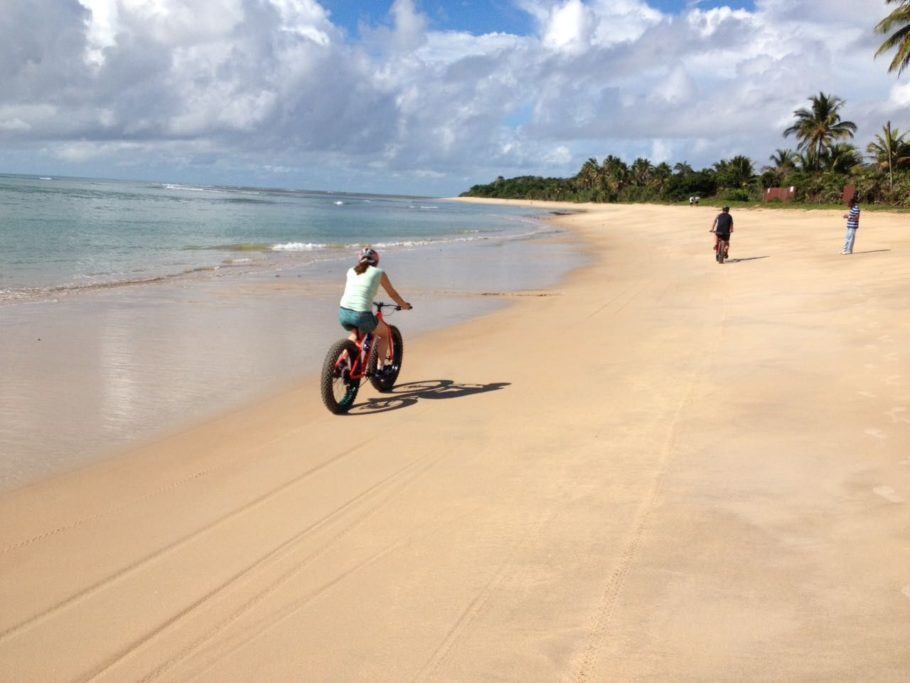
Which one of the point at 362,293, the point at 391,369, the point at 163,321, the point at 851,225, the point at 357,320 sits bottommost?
the point at 163,321

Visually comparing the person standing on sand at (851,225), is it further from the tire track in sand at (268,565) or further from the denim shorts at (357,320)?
the tire track in sand at (268,565)

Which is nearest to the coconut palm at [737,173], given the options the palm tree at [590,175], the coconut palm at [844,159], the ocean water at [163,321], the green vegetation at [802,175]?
the green vegetation at [802,175]

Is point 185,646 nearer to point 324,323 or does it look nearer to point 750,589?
point 750,589

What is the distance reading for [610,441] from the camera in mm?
6055

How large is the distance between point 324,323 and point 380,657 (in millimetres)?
9539

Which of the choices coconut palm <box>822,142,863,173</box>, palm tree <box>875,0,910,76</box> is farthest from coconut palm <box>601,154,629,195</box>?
palm tree <box>875,0,910,76</box>

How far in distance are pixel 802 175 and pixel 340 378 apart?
201ft

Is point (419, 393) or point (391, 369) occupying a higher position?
point (391, 369)

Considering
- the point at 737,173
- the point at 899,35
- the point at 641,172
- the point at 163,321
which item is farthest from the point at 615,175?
the point at 163,321

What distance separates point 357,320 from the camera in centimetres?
714

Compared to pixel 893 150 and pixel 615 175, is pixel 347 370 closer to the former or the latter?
pixel 893 150

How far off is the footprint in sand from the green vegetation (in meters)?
37.1

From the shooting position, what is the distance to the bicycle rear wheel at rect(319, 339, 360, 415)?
6.88m

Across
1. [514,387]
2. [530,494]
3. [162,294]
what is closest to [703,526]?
[530,494]
